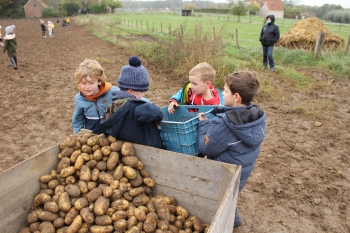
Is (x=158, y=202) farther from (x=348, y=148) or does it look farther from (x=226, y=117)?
(x=348, y=148)

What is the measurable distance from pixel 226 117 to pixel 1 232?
1.95 meters

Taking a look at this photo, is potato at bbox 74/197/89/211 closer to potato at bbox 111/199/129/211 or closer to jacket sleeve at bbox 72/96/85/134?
potato at bbox 111/199/129/211

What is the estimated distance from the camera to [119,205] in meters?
2.30

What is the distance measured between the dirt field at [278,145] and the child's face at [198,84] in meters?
1.60

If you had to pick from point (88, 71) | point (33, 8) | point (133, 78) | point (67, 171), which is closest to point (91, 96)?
point (88, 71)

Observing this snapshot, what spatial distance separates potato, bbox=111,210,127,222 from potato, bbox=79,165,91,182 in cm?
40

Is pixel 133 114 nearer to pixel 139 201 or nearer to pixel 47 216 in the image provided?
pixel 139 201

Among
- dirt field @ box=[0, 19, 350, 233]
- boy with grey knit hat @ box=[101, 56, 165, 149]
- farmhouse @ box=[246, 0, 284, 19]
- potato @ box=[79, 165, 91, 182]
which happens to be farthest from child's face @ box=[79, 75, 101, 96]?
farmhouse @ box=[246, 0, 284, 19]

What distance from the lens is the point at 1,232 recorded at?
2.20m

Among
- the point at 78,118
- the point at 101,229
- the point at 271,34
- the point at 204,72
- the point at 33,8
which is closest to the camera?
the point at 101,229

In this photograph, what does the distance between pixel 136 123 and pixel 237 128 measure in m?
0.86

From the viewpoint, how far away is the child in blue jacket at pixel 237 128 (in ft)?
7.43

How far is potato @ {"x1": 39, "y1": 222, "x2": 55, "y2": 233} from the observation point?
2.19 meters

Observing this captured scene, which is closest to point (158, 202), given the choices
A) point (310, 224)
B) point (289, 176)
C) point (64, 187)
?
point (64, 187)
